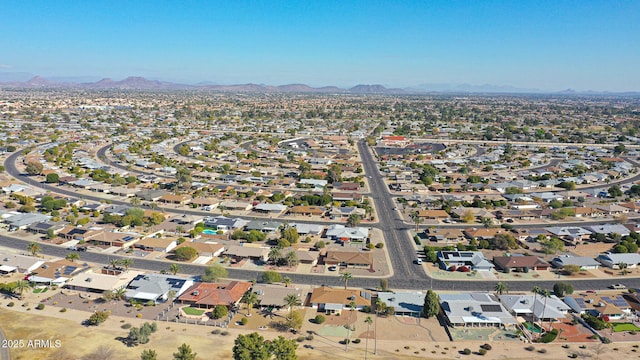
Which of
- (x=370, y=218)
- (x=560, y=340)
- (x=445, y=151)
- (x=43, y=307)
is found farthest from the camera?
(x=445, y=151)

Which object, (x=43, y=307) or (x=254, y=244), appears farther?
(x=254, y=244)

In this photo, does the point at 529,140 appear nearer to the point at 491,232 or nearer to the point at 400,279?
the point at 491,232

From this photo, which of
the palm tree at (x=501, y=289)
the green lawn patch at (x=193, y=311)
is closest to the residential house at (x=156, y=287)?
the green lawn patch at (x=193, y=311)

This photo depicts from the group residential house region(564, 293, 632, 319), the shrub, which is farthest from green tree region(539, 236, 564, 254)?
the shrub

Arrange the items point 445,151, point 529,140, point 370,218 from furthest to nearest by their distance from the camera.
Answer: point 529,140 → point 445,151 → point 370,218

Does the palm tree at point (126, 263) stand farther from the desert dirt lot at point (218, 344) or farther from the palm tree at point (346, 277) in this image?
the palm tree at point (346, 277)

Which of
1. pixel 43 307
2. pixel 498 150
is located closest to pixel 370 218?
pixel 43 307
